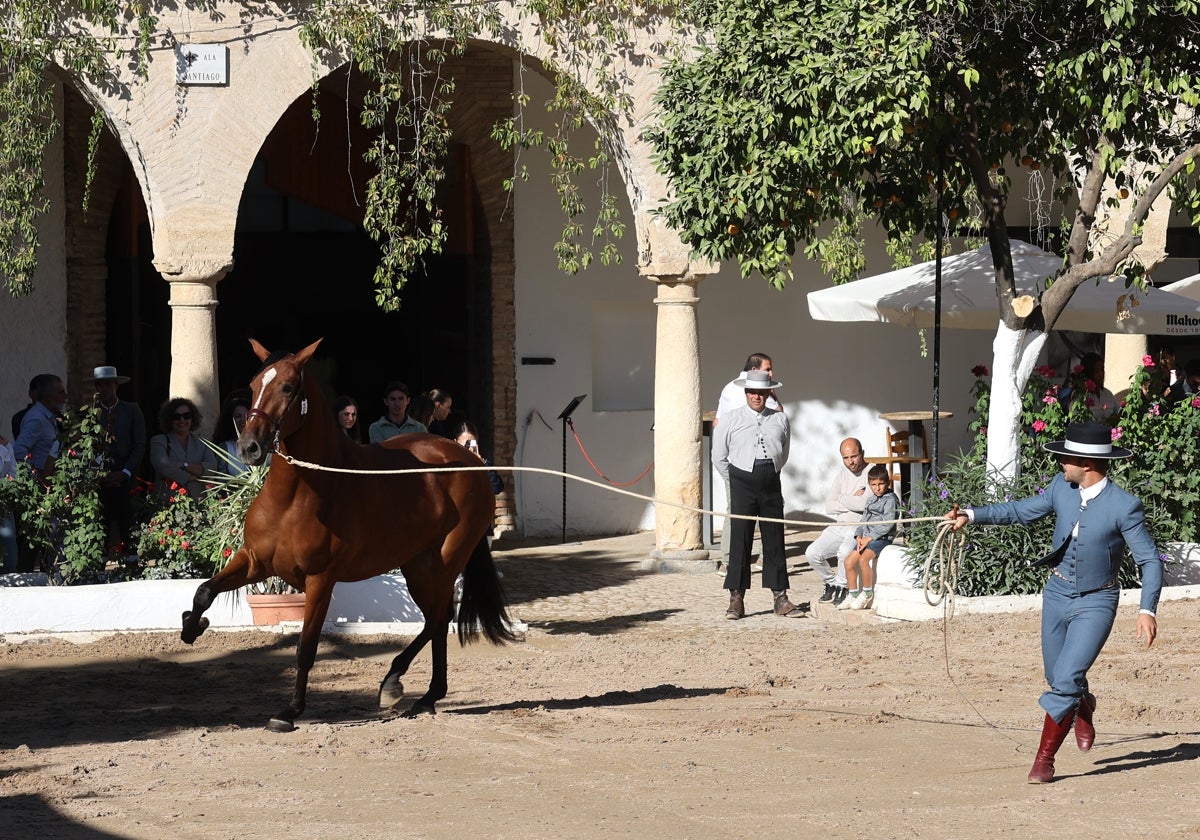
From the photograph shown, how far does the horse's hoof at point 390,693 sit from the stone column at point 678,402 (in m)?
5.42

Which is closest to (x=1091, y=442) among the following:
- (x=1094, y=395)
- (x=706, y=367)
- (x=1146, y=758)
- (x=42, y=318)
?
(x=1146, y=758)

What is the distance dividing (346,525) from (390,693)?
97 centimetres

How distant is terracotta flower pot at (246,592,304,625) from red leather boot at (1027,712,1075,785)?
17.3 ft

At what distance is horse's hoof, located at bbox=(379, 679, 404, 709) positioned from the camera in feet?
26.9

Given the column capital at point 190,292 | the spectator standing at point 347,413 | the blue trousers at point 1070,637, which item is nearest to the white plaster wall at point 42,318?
the column capital at point 190,292

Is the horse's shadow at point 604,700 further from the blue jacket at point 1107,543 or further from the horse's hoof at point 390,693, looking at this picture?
the blue jacket at point 1107,543

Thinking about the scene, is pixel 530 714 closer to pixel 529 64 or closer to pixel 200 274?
pixel 200 274

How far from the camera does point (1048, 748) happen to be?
6574 millimetres

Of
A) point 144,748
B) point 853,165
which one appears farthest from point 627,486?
point 144,748

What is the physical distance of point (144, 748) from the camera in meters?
7.36

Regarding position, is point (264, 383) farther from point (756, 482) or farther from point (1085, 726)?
point (756, 482)

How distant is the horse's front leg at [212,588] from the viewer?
758 centimetres

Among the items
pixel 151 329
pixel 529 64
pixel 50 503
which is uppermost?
pixel 529 64

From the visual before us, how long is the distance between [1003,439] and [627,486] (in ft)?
18.0
